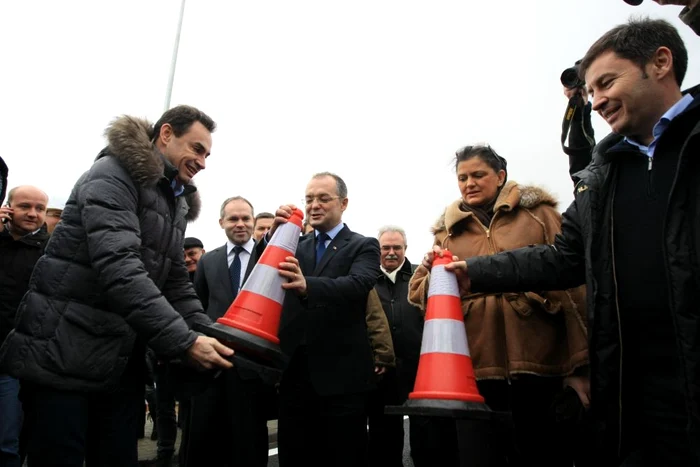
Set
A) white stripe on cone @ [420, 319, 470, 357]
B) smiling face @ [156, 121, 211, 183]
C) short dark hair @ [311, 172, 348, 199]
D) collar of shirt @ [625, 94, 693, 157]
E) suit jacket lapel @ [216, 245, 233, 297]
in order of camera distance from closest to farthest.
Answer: collar of shirt @ [625, 94, 693, 157] < white stripe on cone @ [420, 319, 470, 357] < smiling face @ [156, 121, 211, 183] < short dark hair @ [311, 172, 348, 199] < suit jacket lapel @ [216, 245, 233, 297]

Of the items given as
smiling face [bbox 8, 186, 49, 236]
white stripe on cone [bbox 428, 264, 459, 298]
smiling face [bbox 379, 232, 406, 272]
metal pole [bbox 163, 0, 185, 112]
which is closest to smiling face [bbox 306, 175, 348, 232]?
white stripe on cone [bbox 428, 264, 459, 298]

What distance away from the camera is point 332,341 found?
3494 mm

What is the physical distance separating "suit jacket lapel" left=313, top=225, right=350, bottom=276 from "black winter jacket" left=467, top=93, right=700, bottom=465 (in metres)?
1.31

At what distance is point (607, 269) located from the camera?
6.77 ft

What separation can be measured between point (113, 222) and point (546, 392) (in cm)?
246

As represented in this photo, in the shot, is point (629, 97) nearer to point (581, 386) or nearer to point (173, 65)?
point (581, 386)

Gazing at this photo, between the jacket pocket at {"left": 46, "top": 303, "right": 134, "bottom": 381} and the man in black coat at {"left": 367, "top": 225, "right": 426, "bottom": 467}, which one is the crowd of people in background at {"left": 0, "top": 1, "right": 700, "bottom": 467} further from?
the man in black coat at {"left": 367, "top": 225, "right": 426, "bottom": 467}

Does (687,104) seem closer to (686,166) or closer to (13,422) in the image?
(686,166)

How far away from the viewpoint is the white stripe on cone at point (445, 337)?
2658mm

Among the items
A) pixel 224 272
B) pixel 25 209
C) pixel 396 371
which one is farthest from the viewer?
pixel 396 371

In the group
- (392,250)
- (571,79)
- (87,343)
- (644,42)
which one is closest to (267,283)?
(87,343)

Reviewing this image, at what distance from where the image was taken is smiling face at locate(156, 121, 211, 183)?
2.92 metres

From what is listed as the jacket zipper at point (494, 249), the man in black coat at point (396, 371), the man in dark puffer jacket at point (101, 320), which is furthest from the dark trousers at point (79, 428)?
the man in black coat at point (396, 371)

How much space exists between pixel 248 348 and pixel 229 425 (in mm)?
1904
